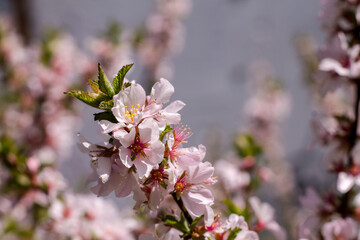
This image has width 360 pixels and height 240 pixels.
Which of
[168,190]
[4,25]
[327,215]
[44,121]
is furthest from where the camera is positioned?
[4,25]

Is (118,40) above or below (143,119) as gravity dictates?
below

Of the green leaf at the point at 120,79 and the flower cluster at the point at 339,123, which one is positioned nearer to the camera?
the green leaf at the point at 120,79

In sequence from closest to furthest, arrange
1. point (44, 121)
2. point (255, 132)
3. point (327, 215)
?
point (327, 215)
point (44, 121)
point (255, 132)

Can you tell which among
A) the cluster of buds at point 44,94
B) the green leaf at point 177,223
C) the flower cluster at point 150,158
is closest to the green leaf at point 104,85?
the flower cluster at point 150,158

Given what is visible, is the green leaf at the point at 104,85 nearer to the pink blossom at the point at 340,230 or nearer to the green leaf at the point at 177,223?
the green leaf at the point at 177,223

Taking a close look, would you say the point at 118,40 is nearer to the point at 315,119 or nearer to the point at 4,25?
the point at 4,25

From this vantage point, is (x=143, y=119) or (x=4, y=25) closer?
(x=143, y=119)

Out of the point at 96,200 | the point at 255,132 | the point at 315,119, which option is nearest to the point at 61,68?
the point at 96,200
